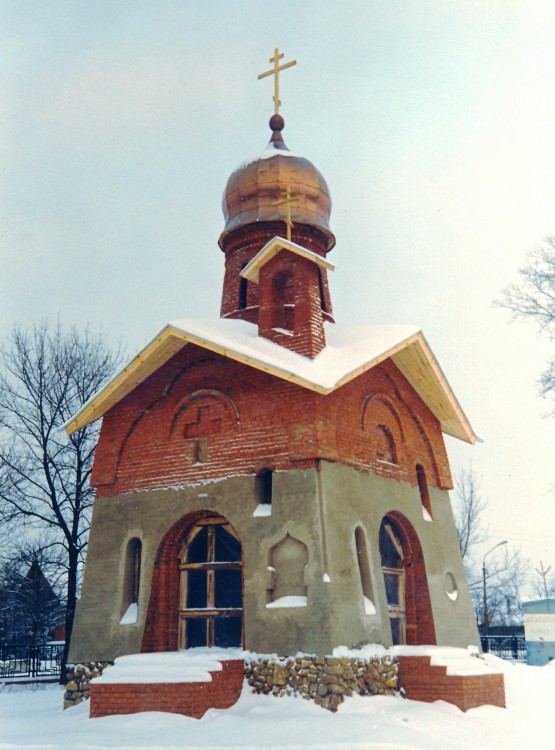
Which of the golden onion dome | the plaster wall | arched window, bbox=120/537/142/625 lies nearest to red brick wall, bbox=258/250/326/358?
the plaster wall

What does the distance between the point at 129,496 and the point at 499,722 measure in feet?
22.6

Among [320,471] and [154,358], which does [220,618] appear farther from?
[154,358]

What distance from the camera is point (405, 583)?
44.3 feet

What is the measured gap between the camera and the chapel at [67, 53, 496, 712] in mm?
11328

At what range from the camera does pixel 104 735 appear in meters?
9.21

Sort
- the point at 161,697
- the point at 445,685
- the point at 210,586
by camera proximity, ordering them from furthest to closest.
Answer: the point at 210,586, the point at 445,685, the point at 161,697

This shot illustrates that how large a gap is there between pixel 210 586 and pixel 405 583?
140 inches

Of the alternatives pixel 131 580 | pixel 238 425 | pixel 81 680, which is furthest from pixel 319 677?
pixel 81 680

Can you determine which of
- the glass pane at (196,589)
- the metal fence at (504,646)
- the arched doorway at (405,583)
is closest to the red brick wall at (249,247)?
the arched doorway at (405,583)

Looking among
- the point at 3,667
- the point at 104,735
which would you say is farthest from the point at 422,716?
the point at 3,667

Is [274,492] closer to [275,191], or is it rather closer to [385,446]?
[385,446]

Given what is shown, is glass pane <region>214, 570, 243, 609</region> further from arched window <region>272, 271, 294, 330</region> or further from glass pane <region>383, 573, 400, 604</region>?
arched window <region>272, 271, 294, 330</region>

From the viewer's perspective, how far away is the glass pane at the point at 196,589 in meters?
12.7

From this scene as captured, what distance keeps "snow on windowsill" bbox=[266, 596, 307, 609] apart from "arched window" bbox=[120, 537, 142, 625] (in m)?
2.65
